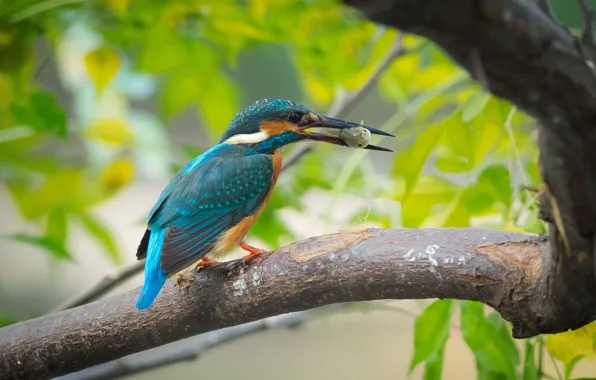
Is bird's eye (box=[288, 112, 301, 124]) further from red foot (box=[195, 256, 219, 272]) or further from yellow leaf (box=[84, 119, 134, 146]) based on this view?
yellow leaf (box=[84, 119, 134, 146])

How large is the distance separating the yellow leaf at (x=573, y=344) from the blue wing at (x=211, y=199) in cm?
48

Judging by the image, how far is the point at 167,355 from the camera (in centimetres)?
155

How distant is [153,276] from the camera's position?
97cm

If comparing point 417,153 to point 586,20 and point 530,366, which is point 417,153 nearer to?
point 530,366

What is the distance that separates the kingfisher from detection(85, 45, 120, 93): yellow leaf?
0.35m

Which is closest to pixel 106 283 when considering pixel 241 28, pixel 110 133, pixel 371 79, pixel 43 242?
pixel 43 242

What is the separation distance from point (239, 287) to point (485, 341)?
32 cm

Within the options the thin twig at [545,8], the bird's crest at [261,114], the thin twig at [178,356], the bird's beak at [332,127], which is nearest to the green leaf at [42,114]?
the bird's crest at [261,114]

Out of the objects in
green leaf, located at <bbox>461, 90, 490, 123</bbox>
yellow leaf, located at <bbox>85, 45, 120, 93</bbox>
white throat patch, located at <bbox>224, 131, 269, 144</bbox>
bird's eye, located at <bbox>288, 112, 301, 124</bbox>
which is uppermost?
yellow leaf, located at <bbox>85, 45, 120, 93</bbox>

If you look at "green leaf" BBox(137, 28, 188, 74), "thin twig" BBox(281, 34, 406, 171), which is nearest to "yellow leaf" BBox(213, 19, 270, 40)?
"green leaf" BBox(137, 28, 188, 74)

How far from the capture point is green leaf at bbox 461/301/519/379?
3.10 ft

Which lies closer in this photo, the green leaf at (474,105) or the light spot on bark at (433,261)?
the light spot on bark at (433,261)

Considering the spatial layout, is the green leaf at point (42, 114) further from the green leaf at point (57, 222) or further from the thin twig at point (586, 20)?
the thin twig at point (586, 20)

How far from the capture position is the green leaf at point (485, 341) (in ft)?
3.10
